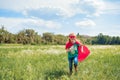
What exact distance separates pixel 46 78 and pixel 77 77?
45.9 inches

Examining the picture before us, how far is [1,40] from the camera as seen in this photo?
316 feet

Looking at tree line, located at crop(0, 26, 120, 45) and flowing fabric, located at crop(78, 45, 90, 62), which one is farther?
tree line, located at crop(0, 26, 120, 45)

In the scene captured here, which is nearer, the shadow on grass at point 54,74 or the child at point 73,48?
the shadow on grass at point 54,74

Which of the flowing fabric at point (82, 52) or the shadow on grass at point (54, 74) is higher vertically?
the flowing fabric at point (82, 52)

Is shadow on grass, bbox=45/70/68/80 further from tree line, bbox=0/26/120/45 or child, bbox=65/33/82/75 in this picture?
tree line, bbox=0/26/120/45

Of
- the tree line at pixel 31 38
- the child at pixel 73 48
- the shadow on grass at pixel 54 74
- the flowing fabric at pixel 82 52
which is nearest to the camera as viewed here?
the shadow on grass at pixel 54 74

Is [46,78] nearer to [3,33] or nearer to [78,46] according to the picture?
[78,46]

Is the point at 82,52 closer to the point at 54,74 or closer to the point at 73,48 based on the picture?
the point at 73,48

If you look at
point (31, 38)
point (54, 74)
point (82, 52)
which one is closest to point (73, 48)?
point (82, 52)

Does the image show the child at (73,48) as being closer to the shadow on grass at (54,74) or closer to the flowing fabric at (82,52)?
the flowing fabric at (82,52)

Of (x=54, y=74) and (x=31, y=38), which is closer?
(x=54, y=74)

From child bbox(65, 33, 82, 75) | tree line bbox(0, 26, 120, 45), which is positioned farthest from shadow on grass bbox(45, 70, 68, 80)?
tree line bbox(0, 26, 120, 45)

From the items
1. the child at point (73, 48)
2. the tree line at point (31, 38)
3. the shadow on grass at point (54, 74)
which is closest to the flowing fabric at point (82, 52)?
the child at point (73, 48)

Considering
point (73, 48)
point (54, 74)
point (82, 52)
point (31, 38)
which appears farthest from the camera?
point (31, 38)
